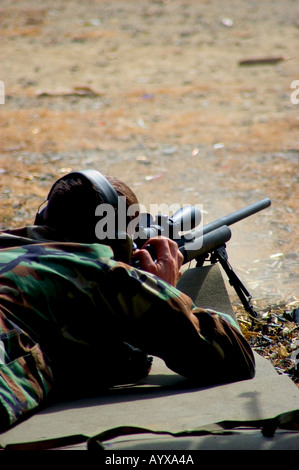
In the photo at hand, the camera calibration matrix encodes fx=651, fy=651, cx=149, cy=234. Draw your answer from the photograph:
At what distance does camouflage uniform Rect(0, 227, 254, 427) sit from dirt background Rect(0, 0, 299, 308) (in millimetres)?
1984

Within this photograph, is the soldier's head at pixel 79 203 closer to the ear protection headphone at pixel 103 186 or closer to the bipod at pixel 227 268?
the ear protection headphone at pixel 103 186

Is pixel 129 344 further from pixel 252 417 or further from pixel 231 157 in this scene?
pixel 231 157

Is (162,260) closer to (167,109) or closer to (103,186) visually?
Answer: (103,186)

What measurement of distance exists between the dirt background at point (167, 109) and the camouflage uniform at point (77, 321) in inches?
78.1

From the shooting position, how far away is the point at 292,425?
1.98m

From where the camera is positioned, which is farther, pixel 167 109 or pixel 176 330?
pixel 167 109

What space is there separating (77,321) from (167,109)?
7484mm

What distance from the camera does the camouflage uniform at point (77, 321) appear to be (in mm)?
2037

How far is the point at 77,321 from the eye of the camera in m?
2.16

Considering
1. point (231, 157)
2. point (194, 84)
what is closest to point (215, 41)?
point (194, 84)

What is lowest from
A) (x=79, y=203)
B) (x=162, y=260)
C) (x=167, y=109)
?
(x=167, y=109)

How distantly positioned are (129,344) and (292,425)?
2.28ft

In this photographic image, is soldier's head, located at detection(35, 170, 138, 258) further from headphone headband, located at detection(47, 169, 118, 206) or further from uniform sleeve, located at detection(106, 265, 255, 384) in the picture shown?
uniform sleeve, located at detection(106, 265, 255, 384)

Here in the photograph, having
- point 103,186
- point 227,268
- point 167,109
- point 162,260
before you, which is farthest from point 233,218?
point 167,109
